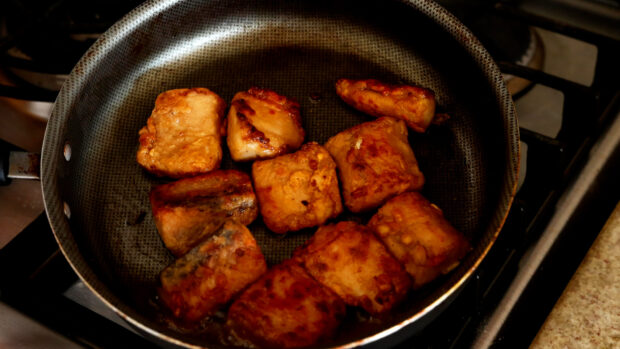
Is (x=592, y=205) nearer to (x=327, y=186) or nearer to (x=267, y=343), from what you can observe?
(x=327, y=186)

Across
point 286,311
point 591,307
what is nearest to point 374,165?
point 286,311

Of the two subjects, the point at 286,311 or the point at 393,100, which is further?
the point at 393,100

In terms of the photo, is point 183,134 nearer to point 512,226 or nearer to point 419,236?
point 419,236

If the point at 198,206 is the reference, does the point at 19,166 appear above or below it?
above

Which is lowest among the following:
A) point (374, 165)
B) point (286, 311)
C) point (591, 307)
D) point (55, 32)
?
point (591, 307)

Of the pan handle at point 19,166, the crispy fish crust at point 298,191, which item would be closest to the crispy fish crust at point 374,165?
the crispy fish crust at point 298,191

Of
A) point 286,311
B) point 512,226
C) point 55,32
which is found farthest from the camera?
point 55,32

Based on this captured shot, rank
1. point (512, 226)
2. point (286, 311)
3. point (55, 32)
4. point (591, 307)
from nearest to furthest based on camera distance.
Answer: point (286, 311) < point (591, 307) < point (512, 226) < point (55, 32)
